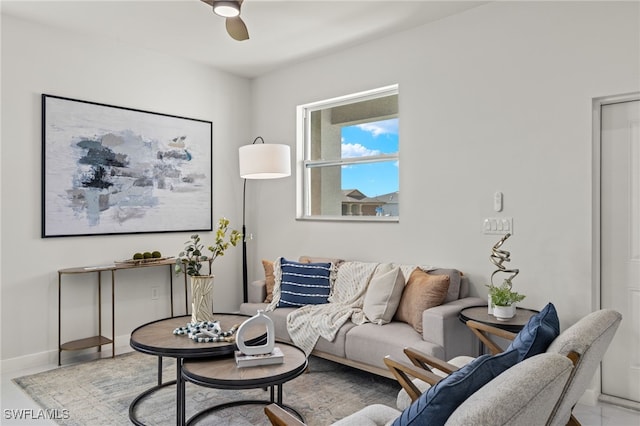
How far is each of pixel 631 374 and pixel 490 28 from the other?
2.58 metres

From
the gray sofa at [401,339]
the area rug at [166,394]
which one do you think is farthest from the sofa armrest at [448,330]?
the area rug at [166,394]

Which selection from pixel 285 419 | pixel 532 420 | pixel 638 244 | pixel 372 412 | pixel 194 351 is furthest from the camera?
pixel 638 244

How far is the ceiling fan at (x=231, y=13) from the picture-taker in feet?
9.04

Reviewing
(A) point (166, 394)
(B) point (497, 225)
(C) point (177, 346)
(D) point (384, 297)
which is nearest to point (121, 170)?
(A) point (166, 394)

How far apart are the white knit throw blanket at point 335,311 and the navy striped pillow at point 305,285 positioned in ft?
0.26

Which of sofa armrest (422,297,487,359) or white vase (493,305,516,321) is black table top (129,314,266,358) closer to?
sofa armrest (422,297,487,359)

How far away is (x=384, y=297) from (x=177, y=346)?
4.99ft

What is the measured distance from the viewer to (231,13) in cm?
284

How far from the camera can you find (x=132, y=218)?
4289mm

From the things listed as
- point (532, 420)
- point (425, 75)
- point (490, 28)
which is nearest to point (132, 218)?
point (425, 75)

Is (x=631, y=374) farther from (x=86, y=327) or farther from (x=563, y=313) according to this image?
(x=86, y=327)

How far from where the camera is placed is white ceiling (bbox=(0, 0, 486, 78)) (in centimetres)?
345

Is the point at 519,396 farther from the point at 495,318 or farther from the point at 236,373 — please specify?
the point at 495,318

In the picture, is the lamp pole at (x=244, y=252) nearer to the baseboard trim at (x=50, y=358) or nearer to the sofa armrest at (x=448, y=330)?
the baseboard trim at (x=50, y=358)
